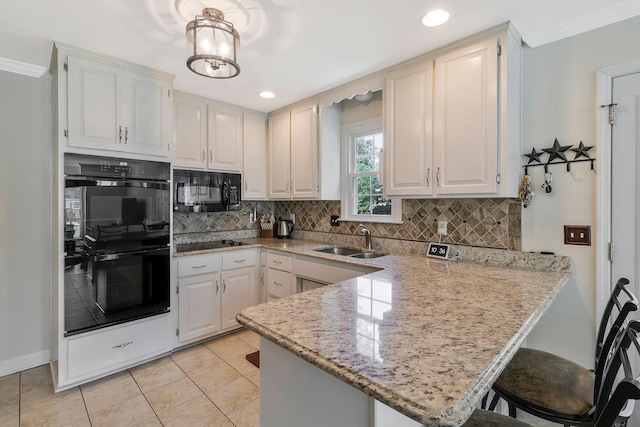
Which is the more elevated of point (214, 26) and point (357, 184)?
point (214, 26)

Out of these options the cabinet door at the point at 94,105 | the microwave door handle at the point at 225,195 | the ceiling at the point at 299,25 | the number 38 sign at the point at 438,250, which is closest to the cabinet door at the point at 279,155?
the microwave door handle at the point at 225,195

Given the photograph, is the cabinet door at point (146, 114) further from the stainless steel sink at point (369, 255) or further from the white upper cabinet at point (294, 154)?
the stainless steel sink at point (369, 255)

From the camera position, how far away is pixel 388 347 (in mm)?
873

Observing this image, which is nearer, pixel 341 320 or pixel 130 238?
pixel 341 320

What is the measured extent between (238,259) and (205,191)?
2.56 ft

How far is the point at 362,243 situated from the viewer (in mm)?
3096

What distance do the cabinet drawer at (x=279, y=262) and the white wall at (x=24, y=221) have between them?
75.1 inches

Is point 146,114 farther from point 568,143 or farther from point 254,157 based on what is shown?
point 568,143

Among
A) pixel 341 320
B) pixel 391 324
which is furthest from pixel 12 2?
pixel 391 324


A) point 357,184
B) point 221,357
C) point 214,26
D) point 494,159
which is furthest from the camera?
point 357,184

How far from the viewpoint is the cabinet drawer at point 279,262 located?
2.97 meters

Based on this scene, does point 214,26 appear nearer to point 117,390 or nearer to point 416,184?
point 416,184

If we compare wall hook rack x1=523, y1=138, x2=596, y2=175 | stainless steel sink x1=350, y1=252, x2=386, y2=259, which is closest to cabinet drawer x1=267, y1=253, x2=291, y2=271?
stainless steel sink x1=350, y1=252, x2=386, y2=259

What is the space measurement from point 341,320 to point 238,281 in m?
2.26
